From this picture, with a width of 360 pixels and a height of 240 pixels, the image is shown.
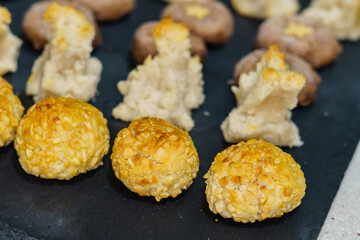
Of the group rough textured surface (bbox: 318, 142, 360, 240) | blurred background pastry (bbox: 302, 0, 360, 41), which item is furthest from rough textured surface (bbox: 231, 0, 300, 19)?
rough textured surface (bbox: 318, 142, 360, 240)

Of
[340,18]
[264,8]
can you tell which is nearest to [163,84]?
[264,8]

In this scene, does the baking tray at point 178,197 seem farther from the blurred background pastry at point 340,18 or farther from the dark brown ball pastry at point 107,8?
the blurred background pastry at point 340,18

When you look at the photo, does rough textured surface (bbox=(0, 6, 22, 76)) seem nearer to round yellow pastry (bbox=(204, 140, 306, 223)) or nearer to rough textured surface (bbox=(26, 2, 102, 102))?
rough textured surface (bbox=(26, 2, 102, 102))

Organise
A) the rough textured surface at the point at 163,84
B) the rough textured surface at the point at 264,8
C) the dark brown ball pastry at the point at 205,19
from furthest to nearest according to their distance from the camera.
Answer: the rough textured surface at the point at 264,8 → the dark brown ball pastry at the point at 205,19 → the rough textured surface at the point at 163,84

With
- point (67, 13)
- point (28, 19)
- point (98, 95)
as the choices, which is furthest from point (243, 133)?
point (28, 19)

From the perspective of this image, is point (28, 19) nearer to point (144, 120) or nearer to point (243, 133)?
point (144, 120)

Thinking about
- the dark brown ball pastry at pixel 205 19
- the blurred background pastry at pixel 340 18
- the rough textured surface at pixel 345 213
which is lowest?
the rough textured surface at pixel 345 213

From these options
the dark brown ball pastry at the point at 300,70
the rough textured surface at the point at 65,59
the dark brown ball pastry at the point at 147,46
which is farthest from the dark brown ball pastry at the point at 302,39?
the rough textured surface at the point at 65,59
